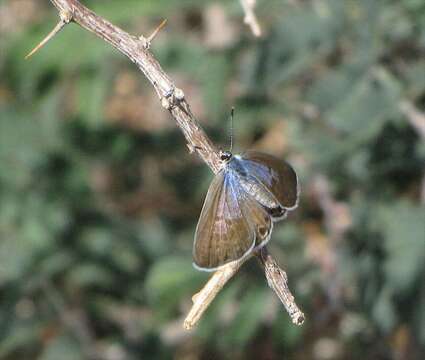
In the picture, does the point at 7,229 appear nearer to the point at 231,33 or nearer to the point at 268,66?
the point at 268,66

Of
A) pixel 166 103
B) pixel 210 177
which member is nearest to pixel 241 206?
pixel 166 103

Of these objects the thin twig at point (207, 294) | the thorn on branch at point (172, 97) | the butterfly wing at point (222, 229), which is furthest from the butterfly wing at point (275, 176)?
the thorn on branch at point (172, 97)

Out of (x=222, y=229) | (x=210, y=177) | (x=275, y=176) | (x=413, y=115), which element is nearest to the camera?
(x=222, y=229)

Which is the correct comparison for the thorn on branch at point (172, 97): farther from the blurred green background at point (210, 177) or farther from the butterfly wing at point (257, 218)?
the blurred green background at point (210, 177)

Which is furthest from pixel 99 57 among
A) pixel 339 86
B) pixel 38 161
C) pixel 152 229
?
pixel 339 86

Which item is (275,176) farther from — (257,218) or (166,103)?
(166,103)

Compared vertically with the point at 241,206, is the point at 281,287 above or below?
below
